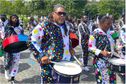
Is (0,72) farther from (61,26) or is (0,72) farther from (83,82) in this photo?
(61,26)

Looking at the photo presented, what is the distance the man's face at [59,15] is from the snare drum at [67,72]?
0.56 metres

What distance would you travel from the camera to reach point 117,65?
15.4 ft

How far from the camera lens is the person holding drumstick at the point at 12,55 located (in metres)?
6.80

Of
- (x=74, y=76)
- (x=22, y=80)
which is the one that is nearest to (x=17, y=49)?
(x=22, y=80)

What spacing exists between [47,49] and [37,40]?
7.1 inches

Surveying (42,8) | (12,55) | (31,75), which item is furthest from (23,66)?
(42,8)

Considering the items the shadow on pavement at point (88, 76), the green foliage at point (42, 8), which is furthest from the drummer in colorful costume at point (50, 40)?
the green foliage at point (42, 8)

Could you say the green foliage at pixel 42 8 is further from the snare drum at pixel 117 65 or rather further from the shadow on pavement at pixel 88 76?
the snare drum at pixel 117 65

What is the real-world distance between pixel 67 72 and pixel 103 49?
119 centimetres

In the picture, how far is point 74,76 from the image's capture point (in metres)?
3.75

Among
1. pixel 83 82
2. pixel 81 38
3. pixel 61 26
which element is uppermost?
pixel 61 26

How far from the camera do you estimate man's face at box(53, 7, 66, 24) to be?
4.01 meters

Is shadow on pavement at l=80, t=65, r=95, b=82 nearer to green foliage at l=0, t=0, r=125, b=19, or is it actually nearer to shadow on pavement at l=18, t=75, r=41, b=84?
shadow on pavement at l=18, t=75, r=41, b=84

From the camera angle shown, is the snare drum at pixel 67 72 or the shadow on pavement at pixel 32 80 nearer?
the snare drum at pixel 67 72
